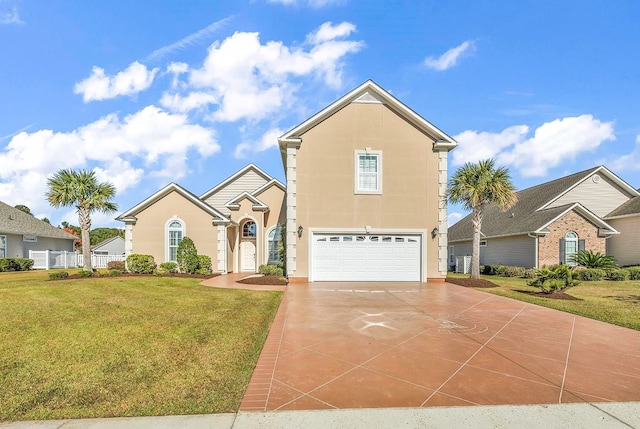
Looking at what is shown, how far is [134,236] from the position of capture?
19.4 m

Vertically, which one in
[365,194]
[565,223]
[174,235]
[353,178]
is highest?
[353,178]

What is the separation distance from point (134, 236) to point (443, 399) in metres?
19.7

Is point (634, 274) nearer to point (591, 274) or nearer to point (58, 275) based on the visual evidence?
point (591, 274)

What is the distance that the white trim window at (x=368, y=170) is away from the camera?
16.2m

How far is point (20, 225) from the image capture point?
26203 mm

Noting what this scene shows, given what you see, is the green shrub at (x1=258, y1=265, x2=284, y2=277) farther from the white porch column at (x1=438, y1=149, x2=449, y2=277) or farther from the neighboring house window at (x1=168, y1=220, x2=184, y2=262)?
the white porch column at (x1=438, y1=149, x2=449, y2=277)

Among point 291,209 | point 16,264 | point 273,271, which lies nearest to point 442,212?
point 291,209

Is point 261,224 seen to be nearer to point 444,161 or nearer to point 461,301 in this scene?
point 444,161

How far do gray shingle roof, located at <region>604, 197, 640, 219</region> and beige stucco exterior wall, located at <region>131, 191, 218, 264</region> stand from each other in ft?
89.8

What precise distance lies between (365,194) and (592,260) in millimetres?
15816

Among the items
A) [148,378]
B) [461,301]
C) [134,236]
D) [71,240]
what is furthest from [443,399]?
[71,240]

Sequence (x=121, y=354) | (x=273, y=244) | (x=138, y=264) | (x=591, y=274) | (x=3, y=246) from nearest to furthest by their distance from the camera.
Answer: (x=121, y=354) < (x=138, y=264) < (x=591, y=274) < (x=273, y=244) < (x=3, y=246)

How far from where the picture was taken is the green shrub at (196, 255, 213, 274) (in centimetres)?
1873

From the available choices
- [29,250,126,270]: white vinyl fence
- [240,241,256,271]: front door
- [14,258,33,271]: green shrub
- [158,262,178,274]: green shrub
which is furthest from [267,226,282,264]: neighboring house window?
[14,258,33,271]: green shrub
